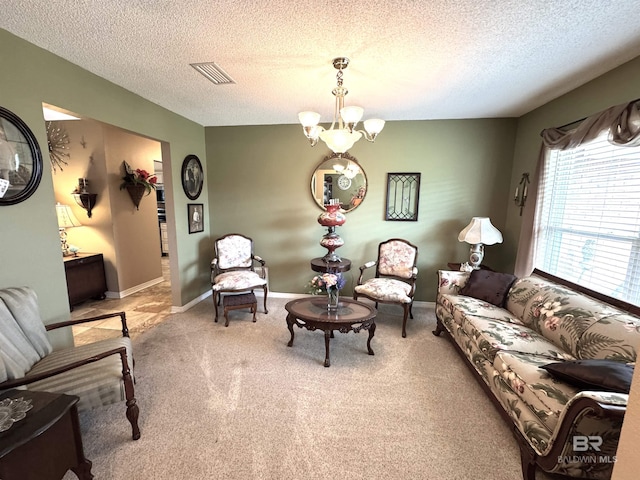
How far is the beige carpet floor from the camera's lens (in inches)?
60.8

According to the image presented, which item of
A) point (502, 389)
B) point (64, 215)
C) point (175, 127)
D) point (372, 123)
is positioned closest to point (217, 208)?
point (175, 127)

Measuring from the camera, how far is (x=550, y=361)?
176 centimetres

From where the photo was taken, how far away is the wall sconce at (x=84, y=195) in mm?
3846

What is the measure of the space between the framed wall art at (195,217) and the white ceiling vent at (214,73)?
184cm

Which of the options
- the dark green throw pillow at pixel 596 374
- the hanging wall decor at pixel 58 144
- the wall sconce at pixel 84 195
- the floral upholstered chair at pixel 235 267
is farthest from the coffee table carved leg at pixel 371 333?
the hanging wall decor at pixel 58 144

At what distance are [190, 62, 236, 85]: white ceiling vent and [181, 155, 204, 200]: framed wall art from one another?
150 cm

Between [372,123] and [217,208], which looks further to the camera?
[217,208]

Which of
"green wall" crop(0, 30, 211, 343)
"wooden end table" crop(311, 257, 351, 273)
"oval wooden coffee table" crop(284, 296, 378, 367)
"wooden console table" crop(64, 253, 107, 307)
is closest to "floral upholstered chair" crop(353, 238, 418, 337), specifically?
"wooden end table" crop(311, 257, 351, 273)

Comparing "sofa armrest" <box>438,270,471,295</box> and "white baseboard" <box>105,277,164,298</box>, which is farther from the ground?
"sofa armrest" <box>438,270,471,295</box>

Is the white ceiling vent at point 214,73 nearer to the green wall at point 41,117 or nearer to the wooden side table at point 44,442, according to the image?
the green wall at point 41,117

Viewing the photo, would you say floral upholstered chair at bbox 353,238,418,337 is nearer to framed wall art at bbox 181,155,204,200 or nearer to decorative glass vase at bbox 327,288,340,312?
decorative glass vase at bbox 327,288,340,312

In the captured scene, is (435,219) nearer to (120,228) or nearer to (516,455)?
(516,455)

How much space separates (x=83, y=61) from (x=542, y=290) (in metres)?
4.23

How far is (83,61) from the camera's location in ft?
7.00
